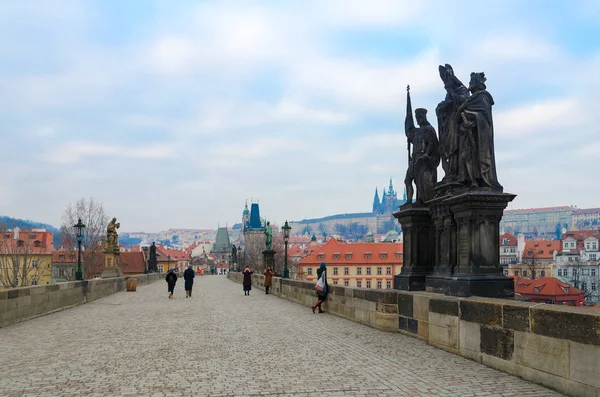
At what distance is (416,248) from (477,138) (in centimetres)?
328

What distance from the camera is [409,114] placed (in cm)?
1427

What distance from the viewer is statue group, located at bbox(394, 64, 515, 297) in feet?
31.9

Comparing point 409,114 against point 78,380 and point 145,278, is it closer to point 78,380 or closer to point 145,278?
point 78,380

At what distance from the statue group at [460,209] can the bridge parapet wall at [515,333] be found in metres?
0.88

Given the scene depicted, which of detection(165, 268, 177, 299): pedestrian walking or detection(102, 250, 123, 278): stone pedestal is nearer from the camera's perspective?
detection(165, 268, 177, 299): pedestrian walking

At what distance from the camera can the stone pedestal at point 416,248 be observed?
12.6 meters

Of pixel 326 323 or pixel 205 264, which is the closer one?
pixel 326 323

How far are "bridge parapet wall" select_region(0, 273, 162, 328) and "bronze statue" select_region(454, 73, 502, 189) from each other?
33.7 feet

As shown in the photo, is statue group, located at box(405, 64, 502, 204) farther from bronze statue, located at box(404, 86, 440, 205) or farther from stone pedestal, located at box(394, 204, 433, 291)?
stone pedestal, located at box(394, 204, 433, 291)

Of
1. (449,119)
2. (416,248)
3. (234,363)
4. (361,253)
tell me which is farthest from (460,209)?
(361,253)

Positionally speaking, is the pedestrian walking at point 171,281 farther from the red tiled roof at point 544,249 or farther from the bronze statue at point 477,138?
the red tiled roof at point 544,249

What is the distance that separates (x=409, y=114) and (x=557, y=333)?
891 cm

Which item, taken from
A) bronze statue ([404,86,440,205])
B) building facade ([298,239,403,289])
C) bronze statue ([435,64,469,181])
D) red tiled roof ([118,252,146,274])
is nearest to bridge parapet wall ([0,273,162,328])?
bronze statue ([404,86,440,205])

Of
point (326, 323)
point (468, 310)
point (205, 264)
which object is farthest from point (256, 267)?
point (468, 310)
